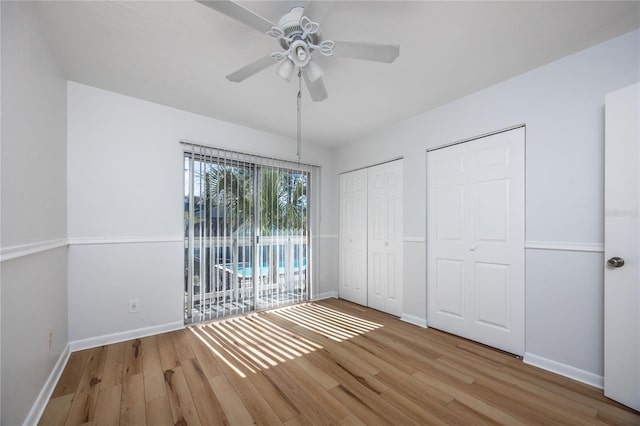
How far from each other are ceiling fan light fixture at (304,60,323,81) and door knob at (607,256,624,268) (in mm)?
2381

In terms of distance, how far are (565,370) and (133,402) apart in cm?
317

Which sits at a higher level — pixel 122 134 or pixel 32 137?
pixel 122 134

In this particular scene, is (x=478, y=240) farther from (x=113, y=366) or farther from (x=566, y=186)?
(x=113, y=366)

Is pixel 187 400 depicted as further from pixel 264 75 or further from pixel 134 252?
pixel 264 75

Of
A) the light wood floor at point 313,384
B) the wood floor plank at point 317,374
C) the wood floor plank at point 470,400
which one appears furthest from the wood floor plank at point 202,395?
the wood floor plank at point 470,400

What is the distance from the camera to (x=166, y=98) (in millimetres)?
2732

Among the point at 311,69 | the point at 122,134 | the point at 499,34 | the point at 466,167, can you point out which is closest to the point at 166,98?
the point at 122,134

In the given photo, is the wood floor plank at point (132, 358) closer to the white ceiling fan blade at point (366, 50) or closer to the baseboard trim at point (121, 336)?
the baseboard trim at point (121, 336)

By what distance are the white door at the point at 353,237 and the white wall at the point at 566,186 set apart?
1.90 m

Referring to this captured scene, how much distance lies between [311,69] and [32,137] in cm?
183

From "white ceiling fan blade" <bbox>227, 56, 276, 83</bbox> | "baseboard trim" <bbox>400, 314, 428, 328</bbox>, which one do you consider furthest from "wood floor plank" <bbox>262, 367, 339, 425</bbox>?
"white ceiling fan blade" <bbox>227, 56, 276, 83</bbox>

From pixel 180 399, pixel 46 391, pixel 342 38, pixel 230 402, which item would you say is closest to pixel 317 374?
pixel 230 402

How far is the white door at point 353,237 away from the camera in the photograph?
12.8ft

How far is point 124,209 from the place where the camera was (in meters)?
2.65
